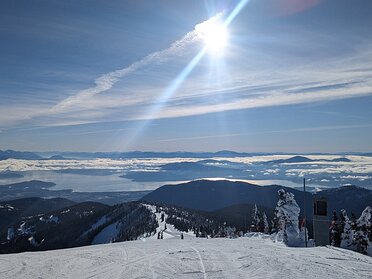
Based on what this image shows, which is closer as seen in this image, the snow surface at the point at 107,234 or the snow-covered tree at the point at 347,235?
the snow-covered tree at the point at 347,235

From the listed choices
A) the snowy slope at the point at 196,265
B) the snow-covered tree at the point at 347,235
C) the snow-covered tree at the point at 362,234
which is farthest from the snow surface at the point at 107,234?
the snowy slope at the point at 196,265

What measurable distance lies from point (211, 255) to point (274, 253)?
2.67m

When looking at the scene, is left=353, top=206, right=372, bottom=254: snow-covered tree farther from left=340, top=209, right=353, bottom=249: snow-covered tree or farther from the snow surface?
the snow surface

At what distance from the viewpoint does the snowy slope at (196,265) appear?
12.0m

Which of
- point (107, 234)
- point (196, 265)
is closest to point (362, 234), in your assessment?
point (196, 265)

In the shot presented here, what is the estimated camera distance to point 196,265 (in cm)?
1317

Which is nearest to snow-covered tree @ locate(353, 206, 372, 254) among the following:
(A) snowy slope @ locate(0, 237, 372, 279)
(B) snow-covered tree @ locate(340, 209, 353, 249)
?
(B) snow-covered tree @ locate(340, 209, 353, 249)

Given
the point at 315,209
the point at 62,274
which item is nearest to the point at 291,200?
the point at 315,209

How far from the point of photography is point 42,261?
15.3 meters

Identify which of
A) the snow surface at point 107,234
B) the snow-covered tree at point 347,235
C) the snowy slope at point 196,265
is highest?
the snowy slope at point 196,265

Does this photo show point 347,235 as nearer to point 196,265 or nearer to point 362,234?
point 362,234

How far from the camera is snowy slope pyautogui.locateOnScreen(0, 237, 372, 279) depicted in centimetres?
1195

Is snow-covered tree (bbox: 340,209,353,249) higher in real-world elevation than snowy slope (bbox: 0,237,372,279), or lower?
lower

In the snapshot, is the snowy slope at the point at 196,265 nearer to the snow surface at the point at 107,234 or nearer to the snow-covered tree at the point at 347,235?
the snow-covered tree at the point at 347,235
